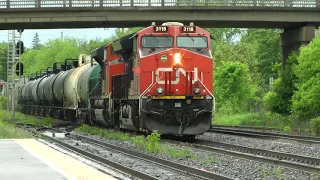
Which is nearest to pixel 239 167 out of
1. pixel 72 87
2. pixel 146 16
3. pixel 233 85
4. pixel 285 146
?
pixel 285 146

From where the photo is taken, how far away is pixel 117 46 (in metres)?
26.5

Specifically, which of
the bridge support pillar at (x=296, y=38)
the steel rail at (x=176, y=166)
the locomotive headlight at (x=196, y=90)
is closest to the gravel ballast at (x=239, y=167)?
the steel rail at (x=176, y=166)

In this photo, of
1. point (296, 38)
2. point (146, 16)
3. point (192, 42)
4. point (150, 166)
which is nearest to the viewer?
point (150, 166)

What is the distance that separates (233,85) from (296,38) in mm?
5931

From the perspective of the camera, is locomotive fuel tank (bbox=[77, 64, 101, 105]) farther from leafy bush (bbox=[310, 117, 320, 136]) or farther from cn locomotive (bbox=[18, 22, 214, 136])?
leafy bush (bbox=[310, 117, 320, 136])

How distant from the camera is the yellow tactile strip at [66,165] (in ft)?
40.5

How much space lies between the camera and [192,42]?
78.0 feet

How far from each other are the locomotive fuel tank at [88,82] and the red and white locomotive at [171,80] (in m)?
7.68

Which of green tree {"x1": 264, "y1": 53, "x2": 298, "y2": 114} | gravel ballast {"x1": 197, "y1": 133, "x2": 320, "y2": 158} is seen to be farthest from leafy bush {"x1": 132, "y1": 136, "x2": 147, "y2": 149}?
green tree {"x1": 264, "y1": 53, "x2": 298, "y2": 114}

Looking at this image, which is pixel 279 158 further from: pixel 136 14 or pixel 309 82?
pixel 136 14

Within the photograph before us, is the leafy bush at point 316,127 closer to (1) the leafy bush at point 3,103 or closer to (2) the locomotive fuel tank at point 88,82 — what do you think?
(2) the locomotive fuel tank at point 88,82

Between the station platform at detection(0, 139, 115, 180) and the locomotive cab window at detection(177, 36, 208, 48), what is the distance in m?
6.95

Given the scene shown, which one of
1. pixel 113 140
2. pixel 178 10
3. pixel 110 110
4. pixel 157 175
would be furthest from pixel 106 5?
pixel 157 175

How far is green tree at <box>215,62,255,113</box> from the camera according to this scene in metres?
45.8
